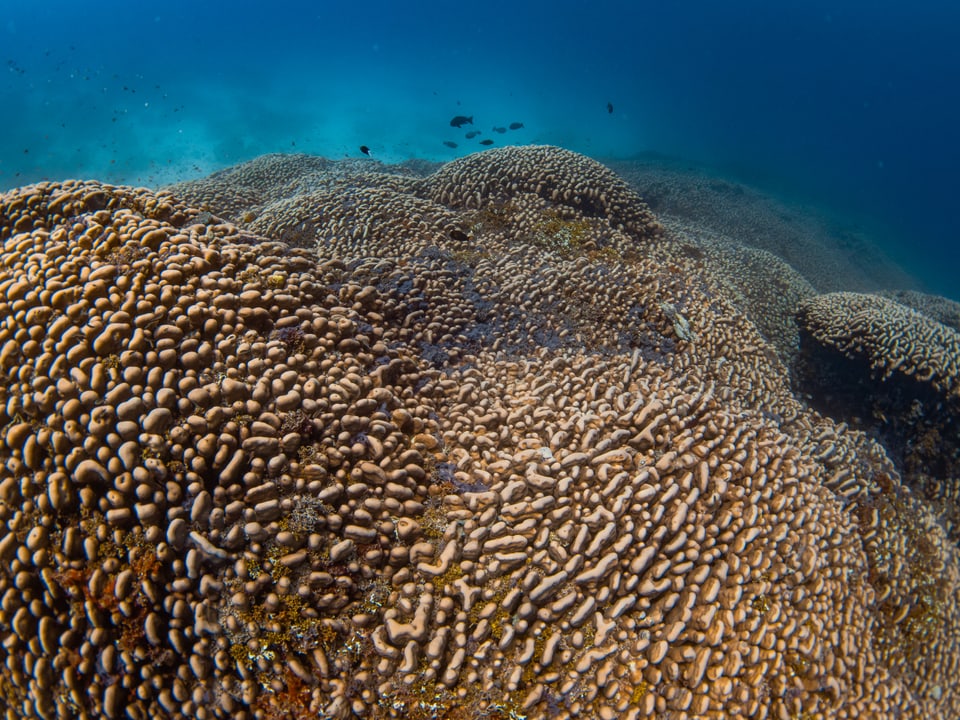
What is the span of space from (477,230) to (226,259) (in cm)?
426

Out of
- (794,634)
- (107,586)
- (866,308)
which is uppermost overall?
(866,308)

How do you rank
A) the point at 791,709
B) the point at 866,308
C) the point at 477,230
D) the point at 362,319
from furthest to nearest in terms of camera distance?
1. the point at 866,308
2. the point at 477,230
3. the point at 362,319
4. the point at 791,709

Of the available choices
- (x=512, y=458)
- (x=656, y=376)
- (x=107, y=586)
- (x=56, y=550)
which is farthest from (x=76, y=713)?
(x=656, y=376)

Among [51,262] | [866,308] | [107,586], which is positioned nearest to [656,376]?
[107,586]

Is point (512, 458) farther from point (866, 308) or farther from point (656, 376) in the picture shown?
point (866, 308)

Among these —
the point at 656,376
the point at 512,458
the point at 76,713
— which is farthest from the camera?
the point at 656,376

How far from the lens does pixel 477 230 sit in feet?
23.5

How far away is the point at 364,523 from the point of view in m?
2.83

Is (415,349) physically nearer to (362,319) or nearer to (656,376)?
(362,319)

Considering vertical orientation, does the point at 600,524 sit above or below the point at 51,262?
below

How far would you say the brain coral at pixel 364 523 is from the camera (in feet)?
7.97

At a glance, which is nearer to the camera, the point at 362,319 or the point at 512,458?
the point at 512,458

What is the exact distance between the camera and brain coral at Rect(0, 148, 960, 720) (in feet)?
7.97

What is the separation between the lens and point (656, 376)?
490cm
